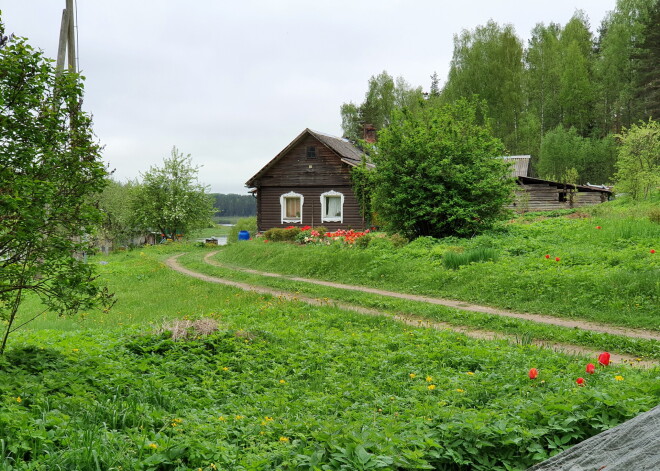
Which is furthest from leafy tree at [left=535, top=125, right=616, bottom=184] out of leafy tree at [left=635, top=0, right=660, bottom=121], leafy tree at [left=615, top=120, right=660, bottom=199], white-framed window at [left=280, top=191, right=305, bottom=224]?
white-framed window at [left=280, top=191, right=305, bottom=224]

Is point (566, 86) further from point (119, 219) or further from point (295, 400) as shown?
point (295, 400)

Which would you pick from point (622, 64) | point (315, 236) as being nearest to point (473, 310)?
point (315, 236)

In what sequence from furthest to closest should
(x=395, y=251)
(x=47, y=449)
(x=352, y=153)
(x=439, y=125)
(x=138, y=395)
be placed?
(x=352, y=153)
(x=439, y=125)
(x=395, y=251)
(x=138, y=395)
(x=47, y=449)

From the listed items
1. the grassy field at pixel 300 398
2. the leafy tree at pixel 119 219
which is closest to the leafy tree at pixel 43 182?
the grassy field at pixel 300 398

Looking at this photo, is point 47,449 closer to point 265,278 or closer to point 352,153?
point 265,278

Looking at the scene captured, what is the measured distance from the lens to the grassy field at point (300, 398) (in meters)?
3.60

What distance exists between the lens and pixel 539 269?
36.7ft

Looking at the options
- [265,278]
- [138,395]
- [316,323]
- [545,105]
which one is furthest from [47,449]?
[545,105]

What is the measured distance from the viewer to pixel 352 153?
3155cm

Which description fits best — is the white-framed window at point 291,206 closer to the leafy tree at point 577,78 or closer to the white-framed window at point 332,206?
the white-framed window at point 332,206

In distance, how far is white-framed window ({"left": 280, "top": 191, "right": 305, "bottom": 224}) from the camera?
3003cm

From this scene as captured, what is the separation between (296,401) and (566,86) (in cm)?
4962

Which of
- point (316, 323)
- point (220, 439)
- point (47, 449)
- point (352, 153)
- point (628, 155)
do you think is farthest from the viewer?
Result: point (352, 153)

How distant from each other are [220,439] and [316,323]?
4.83m
